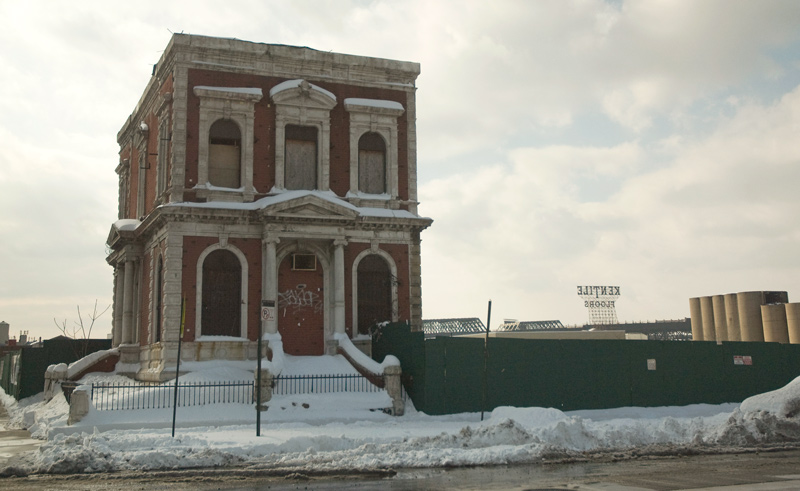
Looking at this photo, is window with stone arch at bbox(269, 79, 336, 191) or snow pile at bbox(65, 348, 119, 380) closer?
window with stone arch at bbox(269, 79, 336, 191)

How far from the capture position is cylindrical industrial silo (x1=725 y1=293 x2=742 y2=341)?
135ft

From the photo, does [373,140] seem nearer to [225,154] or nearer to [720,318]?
[225,154]

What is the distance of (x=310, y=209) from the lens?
1091 inches

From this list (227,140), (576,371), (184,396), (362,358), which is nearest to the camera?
(184,396)

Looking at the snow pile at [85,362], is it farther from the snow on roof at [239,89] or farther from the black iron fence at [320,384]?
the snow on roof at [239,89]

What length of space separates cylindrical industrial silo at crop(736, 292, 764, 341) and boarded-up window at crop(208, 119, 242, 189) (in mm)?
27619

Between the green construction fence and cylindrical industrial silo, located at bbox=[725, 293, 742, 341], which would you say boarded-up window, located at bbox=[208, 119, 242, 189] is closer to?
the green construction fence

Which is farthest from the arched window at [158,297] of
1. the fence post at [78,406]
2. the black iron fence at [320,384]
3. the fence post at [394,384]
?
the fence post at [394,384]

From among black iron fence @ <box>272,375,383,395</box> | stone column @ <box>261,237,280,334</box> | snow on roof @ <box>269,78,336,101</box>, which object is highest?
snow on roof @ <box>269,78,336,101</box>

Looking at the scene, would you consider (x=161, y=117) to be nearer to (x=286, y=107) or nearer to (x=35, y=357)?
(x=286, y=107)

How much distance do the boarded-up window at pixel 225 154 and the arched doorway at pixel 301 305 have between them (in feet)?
12.5

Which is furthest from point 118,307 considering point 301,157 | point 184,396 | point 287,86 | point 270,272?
point 184,396

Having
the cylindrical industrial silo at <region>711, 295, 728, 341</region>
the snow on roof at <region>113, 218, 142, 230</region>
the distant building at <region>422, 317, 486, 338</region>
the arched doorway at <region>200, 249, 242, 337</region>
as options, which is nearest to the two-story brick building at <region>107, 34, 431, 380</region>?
the arched doorway at <region>200, 249, 242, 337</region>

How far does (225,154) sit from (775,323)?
92.1ft
